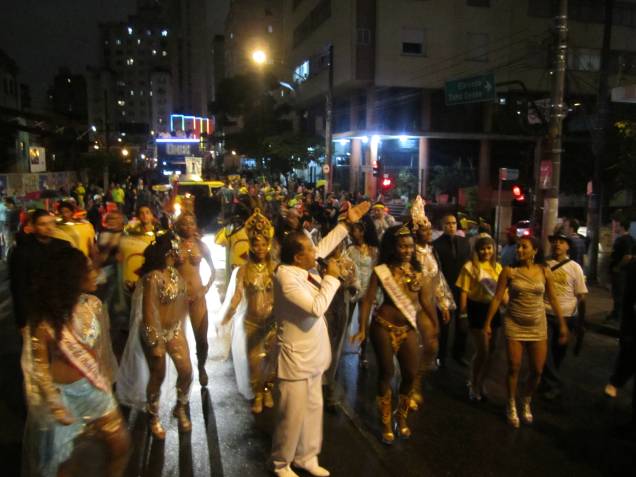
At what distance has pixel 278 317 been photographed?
13.8 ft

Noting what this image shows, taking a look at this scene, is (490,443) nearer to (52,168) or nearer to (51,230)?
(51,230)

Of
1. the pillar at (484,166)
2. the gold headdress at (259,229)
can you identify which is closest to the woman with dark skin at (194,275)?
the gold headdress at (259,229)

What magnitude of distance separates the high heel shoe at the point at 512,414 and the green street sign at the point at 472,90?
41.5 feet

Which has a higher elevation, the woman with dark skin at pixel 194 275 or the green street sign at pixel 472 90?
the green street sign at pixel 472 90

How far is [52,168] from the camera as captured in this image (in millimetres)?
42688

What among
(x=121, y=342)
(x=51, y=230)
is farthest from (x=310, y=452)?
(x=121, y=342)

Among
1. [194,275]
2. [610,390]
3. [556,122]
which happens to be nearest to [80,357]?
[194,275]

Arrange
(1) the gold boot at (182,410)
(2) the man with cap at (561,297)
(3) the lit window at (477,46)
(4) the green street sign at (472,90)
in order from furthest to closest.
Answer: (3) the lit window at (477,46)
(4) the green street sign at (472,90)
(2) the man with cap at (561,297)
(1) the gold boot at (182,410)

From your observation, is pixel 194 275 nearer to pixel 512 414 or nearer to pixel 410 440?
pixel 410 440

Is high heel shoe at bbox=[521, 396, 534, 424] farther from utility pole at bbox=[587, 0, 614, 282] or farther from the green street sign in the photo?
the green street sign

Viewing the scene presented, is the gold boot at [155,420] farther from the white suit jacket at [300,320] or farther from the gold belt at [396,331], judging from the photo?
the gold belt at [396,331]

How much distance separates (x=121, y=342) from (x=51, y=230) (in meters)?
2.06

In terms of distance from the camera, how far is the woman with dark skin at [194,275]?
573 cm

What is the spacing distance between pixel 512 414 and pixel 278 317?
8.66 ft
